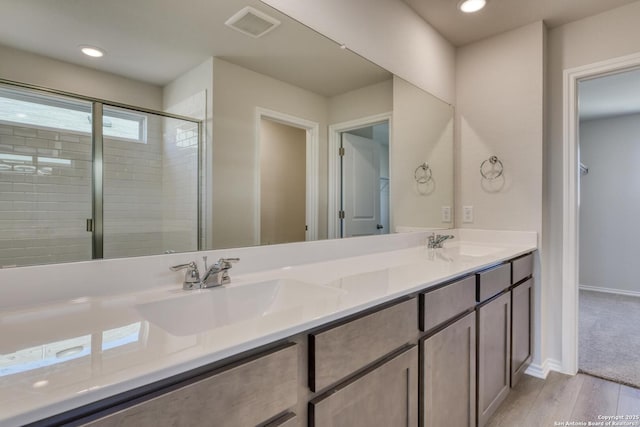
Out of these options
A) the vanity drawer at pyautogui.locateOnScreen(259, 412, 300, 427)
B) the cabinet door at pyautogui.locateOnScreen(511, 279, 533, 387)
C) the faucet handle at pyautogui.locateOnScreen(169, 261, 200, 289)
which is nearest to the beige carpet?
the cabinet door at pyautogui.locateOnScreen(511, 279, 533, 387)

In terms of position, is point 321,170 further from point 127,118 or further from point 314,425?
point 314,425

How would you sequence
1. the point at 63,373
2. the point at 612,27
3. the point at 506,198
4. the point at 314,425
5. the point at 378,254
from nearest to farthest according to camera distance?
the point at 63,373, the point at 314,425, the point at 378,254, the point at 612,27, the point at 506,198

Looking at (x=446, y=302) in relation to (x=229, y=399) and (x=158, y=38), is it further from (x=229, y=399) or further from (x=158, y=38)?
(x=158, y=38)

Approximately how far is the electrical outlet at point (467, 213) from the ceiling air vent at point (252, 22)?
6.02 feet

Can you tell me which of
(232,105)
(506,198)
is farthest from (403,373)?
(506,198)

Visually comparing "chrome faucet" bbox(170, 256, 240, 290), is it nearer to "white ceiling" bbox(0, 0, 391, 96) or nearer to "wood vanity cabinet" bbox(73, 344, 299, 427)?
"wood vanity cabinet" bbox(73, 344, 299, 427)

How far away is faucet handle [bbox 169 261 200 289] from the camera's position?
1004mm

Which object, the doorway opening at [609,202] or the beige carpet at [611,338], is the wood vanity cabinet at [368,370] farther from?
the doorway opening at [609,202]

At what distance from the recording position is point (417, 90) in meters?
2.12

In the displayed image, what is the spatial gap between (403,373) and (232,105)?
43.7 inches

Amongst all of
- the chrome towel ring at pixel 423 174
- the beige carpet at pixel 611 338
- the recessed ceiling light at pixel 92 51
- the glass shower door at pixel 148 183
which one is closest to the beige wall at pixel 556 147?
the beige carpet at pixel 611 338

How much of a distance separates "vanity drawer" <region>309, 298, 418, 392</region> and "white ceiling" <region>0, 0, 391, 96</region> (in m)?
0.92

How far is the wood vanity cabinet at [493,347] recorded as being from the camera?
4.89ft

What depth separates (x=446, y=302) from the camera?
1.24 meters
